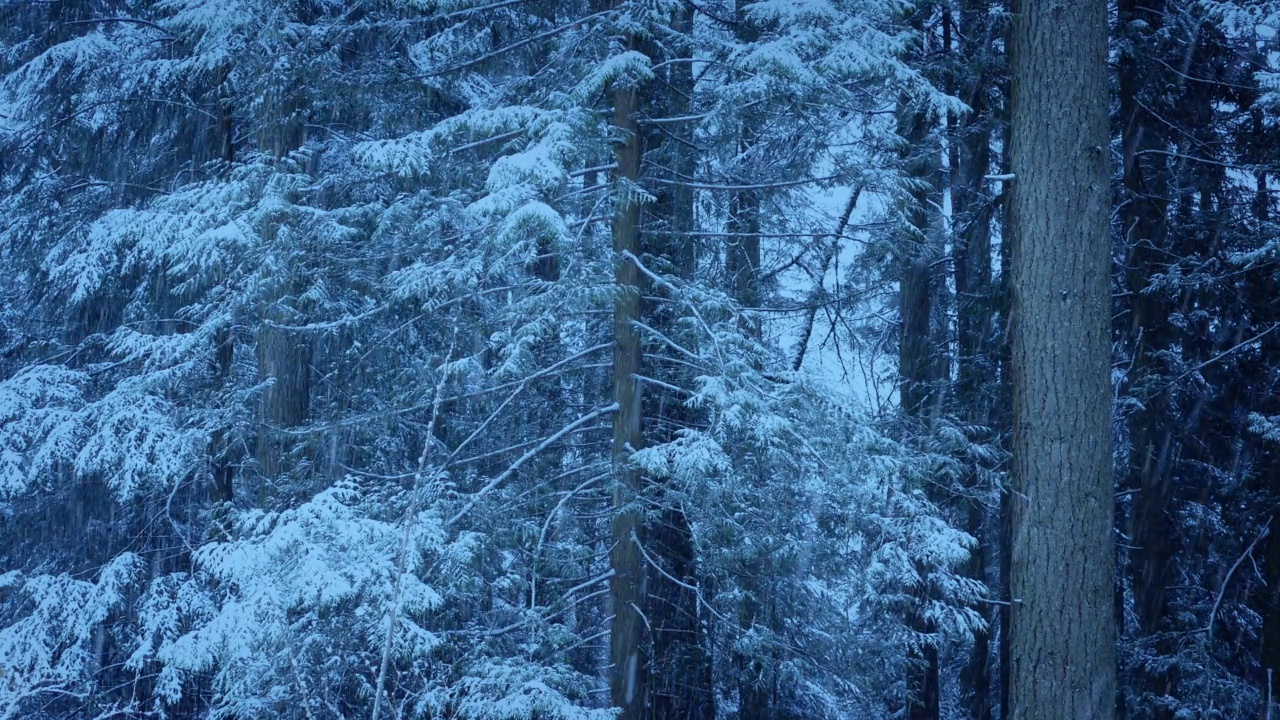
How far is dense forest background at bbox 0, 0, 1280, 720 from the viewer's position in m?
6.64

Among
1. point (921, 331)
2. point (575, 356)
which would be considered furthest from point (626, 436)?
point (921, 331)

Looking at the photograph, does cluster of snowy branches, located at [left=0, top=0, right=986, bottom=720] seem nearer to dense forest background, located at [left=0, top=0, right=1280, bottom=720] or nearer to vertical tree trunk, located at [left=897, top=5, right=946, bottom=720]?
dense forest background, located at [left=0, top=0, right=1280, bottom=720]

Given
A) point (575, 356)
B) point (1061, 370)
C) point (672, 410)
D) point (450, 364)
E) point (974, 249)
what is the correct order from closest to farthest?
point (1061, 370)
point (450, 364)
point (575, 356)
point (672, 410)
point (974, 249)

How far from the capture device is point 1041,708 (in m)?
5.21

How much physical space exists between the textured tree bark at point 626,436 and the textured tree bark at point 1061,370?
279cm

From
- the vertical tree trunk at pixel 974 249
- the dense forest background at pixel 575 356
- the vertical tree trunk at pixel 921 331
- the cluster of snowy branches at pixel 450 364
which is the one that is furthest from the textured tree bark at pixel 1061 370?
the vertical tree trunk at pixel 974 249

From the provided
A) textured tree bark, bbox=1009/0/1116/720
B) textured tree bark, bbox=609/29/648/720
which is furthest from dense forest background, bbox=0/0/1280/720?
textured tree bark, bbox=1009/0/1116/720

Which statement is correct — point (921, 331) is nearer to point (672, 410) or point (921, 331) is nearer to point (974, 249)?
point (974, 249)

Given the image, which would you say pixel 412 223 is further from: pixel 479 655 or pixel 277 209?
pixel 479 655

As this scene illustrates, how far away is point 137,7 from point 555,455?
25.3 feet

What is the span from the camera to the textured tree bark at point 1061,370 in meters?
5.21

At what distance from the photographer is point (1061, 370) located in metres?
5.39

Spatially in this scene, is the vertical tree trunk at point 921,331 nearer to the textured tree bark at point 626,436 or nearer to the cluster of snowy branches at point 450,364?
the cluster of snowy branches at point 450,364

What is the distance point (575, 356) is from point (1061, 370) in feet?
11.7
